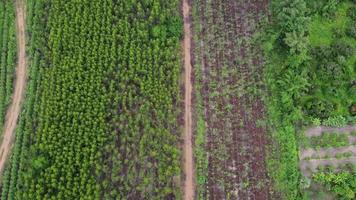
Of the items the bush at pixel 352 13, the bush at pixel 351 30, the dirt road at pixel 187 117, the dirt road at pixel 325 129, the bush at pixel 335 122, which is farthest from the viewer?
the bush at pixel 352 13

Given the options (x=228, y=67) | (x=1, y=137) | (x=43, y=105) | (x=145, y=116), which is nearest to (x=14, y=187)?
(x=1, y=137)

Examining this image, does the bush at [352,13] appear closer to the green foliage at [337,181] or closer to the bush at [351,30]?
the bush at [351,30]

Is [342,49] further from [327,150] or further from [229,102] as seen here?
[229,102]

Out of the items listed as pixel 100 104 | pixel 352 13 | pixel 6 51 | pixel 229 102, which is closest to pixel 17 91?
pixel 6 51

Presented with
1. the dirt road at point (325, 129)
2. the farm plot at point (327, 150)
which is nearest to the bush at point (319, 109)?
the dirt road at point (325, 129)

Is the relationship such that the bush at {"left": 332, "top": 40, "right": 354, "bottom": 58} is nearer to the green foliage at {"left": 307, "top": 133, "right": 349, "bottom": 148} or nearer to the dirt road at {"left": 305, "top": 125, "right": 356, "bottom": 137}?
the dirt road at {"left": 305, "top": 125, "right": 356, "bottom": 137}

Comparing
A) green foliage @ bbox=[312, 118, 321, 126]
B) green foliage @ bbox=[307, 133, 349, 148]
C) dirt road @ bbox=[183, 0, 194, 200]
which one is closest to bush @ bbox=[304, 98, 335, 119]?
green foliage @ bbox=[312, 118, 321, 126]

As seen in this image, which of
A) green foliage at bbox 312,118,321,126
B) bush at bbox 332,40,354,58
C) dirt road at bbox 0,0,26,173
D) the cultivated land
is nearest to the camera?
the cultivated land
